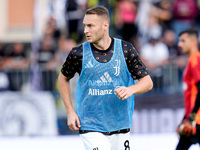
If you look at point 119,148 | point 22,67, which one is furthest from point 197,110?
point 22,67

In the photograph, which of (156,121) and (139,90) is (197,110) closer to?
(139,90)

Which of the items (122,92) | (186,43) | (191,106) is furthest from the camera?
(186,43)

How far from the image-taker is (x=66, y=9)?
13453mm

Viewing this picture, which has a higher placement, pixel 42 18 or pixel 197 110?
pixel 42 18

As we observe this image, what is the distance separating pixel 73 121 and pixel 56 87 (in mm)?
6711

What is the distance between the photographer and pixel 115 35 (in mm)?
13484

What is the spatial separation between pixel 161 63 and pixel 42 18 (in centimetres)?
618


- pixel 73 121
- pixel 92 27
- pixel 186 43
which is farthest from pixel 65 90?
pixel 186 43

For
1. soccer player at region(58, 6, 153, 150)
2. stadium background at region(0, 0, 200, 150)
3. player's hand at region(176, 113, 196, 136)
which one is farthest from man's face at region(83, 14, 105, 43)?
stadium background at region(0, 0, 200, 150)

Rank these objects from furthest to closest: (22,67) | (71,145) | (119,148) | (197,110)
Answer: (22,67), (71,145), (197,110), (119,148)

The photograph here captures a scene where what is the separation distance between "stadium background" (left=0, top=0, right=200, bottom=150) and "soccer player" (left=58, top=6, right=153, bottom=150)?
4.02 metres

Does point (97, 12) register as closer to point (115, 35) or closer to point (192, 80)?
point (192, 80)

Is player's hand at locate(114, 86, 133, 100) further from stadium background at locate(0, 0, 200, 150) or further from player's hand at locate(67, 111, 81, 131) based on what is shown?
stadium background at locate(0, 0, 200, 150)

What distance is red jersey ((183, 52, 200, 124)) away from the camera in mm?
6469
